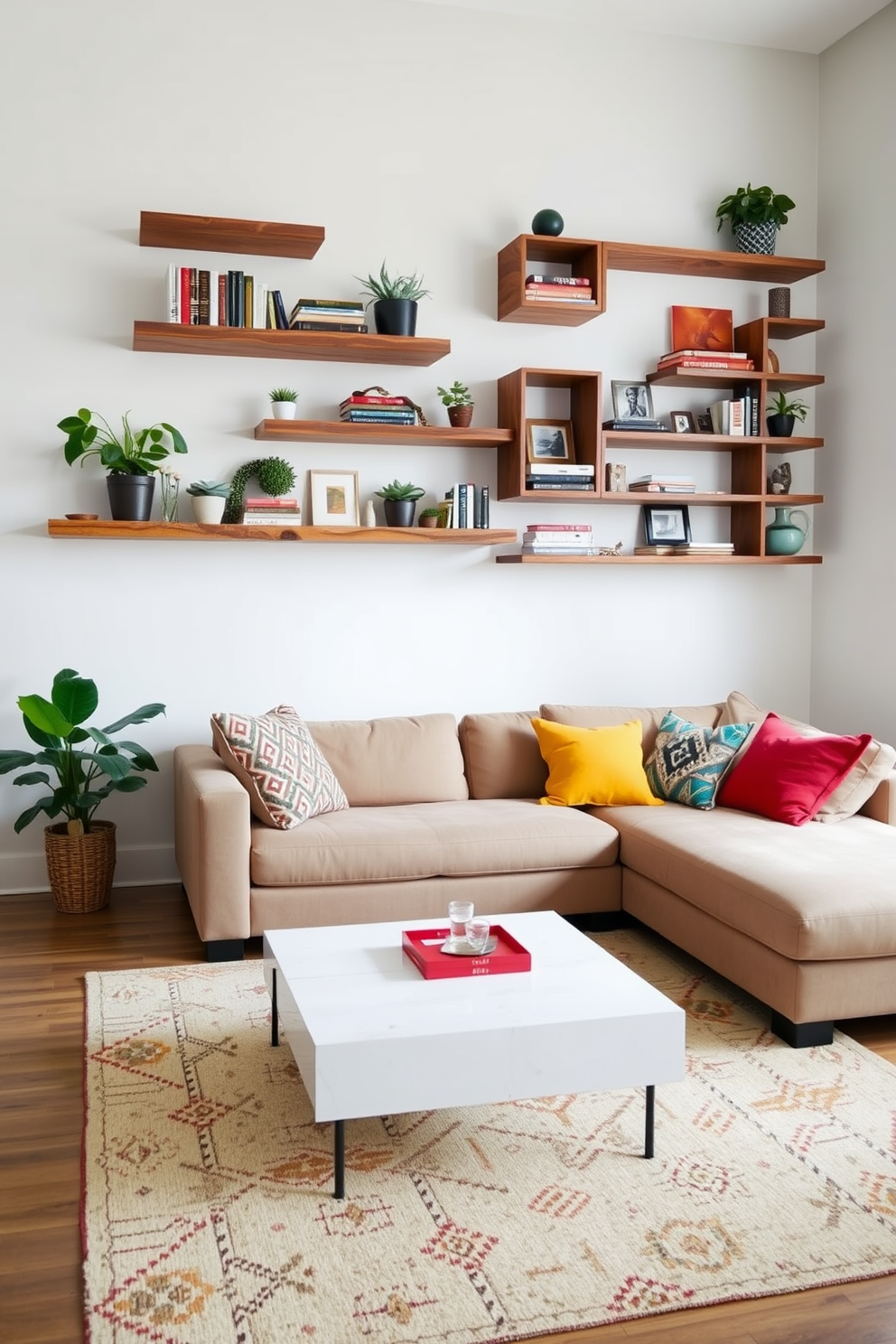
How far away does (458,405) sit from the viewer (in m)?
4.57

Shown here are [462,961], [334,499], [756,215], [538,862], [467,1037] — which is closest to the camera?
[467,1037]

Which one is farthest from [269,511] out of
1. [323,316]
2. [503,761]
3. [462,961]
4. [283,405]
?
[462,961]

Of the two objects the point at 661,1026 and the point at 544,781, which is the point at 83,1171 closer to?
the point at 661,1026

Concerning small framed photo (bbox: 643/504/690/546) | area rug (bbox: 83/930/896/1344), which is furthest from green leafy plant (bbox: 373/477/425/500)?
area rug (bbox: 83/930/896/1344)

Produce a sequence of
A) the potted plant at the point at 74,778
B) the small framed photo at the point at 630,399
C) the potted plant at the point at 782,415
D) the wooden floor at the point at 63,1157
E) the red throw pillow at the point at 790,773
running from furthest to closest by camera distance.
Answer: the potted plant at the point at 782,415 → the small framed photo at the point at 630,399 → the potted plant at the point at 74,778 → the red throw pillow at the point at 790,773 → the wooden floor at the point at 63,1157

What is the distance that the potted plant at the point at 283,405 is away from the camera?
14.3ft

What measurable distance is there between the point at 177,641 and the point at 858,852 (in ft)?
8.33

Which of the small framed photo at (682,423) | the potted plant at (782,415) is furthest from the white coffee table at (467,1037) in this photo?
the potted plant at (782,415)

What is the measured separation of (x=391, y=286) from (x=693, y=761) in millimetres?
2092

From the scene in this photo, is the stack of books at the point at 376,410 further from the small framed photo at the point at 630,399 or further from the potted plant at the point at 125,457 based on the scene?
the small framed photo at the point at 630,399

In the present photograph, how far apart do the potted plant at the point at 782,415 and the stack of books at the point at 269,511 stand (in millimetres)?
2061

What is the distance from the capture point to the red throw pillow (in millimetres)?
3830

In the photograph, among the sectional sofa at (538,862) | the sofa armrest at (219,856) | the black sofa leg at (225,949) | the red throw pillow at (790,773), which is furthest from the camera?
the red throw pillow at (790,773)

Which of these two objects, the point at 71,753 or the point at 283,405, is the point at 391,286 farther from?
the point at 71,753
